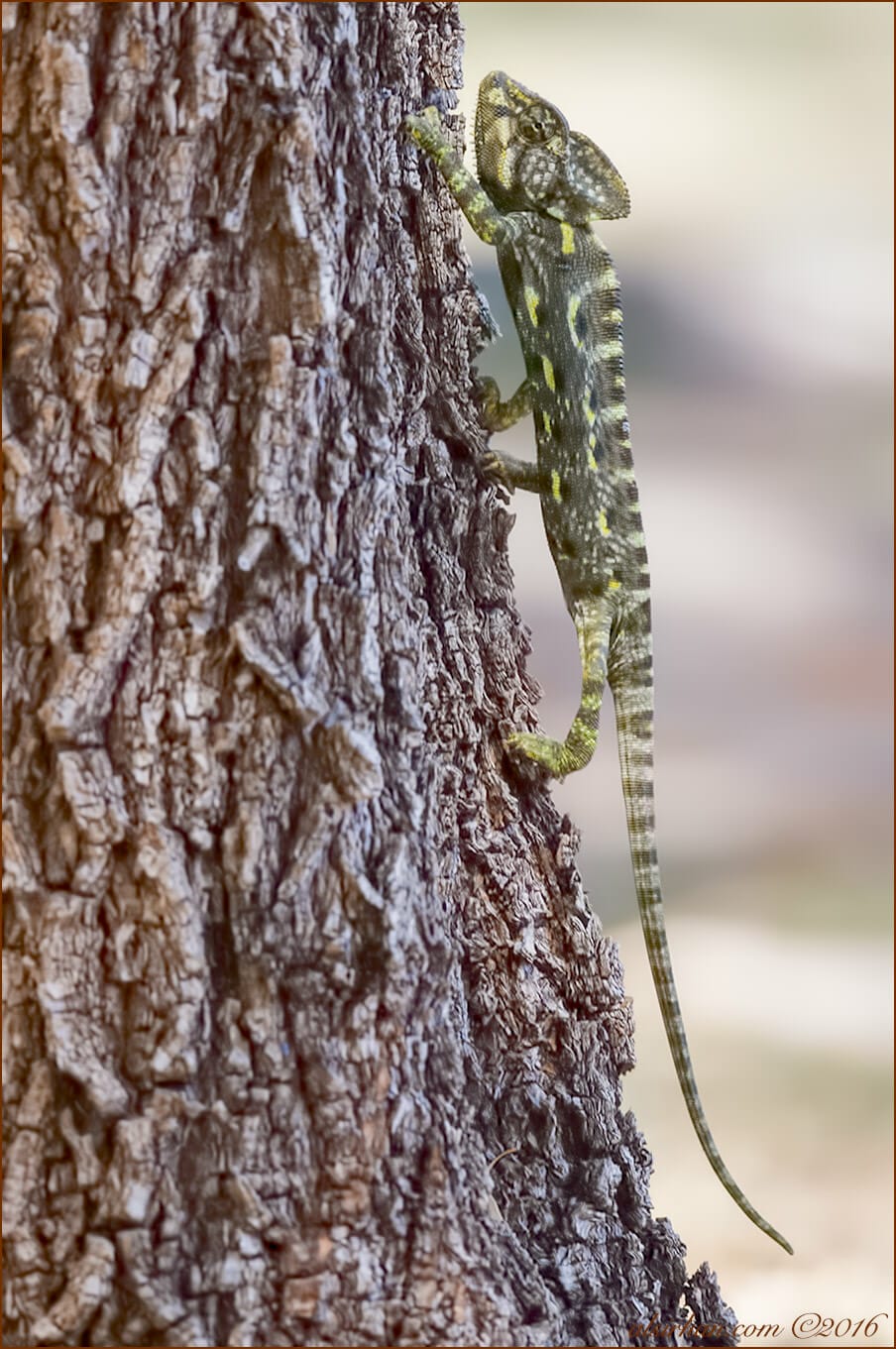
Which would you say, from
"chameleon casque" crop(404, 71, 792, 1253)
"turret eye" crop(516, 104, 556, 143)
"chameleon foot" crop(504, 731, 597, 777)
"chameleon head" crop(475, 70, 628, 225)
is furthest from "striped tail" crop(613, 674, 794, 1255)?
"turret eye" crop(516, 104, 556, 143)

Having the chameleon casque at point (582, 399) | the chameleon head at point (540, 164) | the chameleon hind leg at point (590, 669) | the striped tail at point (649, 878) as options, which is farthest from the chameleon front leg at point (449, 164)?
the striped tail at point (649, 878)

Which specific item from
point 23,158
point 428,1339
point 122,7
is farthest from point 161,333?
point 428,1339

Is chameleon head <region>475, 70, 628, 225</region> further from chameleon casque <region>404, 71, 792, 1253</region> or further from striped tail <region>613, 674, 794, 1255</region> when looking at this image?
striped tail <region>613, 674, 794, 1255</region>

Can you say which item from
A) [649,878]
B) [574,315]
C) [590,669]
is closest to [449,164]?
[574,315]

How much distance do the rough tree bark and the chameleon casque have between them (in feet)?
1.93

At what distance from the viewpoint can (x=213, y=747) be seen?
113 cm

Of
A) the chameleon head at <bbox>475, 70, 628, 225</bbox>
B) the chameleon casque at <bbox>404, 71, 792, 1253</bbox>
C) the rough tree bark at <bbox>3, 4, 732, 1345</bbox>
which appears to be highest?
the chameleon head at <bbox>475, 70, 628, 225</bbox>

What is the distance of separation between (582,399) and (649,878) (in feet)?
2.39

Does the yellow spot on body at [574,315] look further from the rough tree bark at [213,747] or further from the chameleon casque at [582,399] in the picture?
the rough tree bark at [213,747]

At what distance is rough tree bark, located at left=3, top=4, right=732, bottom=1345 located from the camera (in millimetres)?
1078

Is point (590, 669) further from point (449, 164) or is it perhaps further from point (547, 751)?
point (449, 164)

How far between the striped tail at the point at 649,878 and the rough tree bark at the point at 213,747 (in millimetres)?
458

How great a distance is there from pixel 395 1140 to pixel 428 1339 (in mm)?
178

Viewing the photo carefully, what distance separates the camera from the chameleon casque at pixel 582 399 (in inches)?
70.7
